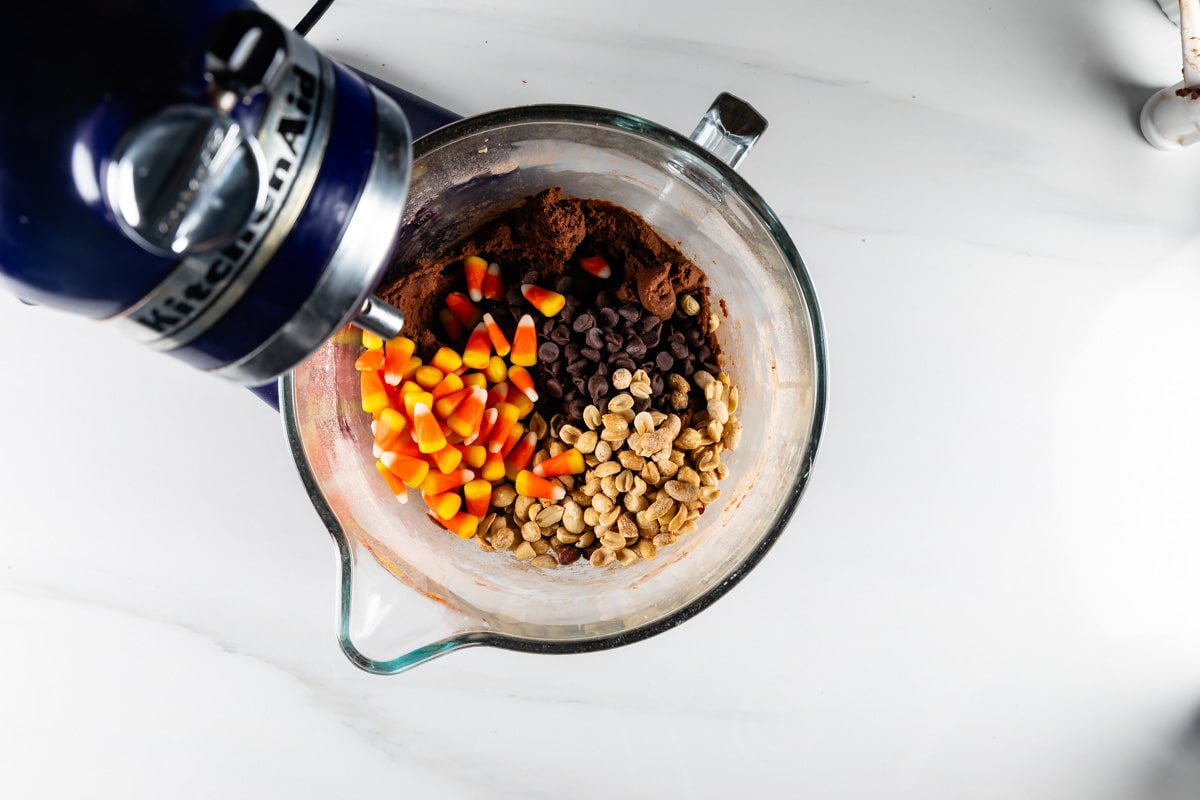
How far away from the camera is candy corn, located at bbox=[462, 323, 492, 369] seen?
3.34ft

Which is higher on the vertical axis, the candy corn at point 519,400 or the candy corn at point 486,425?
the candy corn at point 519,400

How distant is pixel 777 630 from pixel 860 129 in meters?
0.76

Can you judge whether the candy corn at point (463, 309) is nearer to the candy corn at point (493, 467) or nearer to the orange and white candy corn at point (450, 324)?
the orange and white candy corn at point (450, 324)

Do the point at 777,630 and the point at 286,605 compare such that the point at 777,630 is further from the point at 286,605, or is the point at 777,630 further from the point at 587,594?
the point at 286,605

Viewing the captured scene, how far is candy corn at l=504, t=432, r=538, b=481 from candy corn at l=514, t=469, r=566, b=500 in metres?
0.01

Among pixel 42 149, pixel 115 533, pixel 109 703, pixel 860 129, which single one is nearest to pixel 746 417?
pixel 860 129

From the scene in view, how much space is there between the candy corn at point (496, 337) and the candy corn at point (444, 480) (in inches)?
6.2

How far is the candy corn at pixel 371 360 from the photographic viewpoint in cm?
101

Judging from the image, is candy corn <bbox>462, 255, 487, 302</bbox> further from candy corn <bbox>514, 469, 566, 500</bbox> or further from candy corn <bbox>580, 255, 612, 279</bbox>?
candy corn <bbox>514, 469, 566, 500</bbox>

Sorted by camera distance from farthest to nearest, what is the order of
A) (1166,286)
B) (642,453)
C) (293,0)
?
1. (1166,286)
2. (293,0)
3. (642,453)

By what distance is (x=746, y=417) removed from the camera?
1093mm

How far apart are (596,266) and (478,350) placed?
18 centimetres

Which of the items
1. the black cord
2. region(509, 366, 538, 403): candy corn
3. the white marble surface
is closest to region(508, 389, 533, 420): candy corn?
region(509, 366, 538, 403): candy corn

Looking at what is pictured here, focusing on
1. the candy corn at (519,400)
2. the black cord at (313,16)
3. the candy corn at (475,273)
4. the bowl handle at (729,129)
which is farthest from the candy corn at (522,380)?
the black cord at (313,16)
